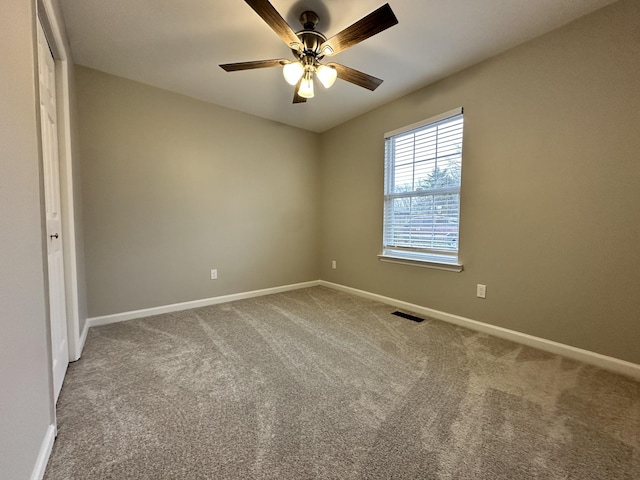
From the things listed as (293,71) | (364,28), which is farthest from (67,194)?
(364,28)

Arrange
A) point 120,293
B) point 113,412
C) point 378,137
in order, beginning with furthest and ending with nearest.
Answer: point 378,137
point 120,293
point 113,412

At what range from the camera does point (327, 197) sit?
13.6ft

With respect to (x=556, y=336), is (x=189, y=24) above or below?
above

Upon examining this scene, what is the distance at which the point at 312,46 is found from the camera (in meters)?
1.90

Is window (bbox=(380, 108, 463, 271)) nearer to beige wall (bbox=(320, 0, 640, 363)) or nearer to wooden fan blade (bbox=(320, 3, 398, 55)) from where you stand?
beige wall (bbox=(320, 0, 640, 363))

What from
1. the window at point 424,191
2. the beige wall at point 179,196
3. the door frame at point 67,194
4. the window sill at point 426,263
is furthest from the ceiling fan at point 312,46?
the window sill at point 426,263

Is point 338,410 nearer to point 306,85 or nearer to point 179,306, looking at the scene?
point 306,85

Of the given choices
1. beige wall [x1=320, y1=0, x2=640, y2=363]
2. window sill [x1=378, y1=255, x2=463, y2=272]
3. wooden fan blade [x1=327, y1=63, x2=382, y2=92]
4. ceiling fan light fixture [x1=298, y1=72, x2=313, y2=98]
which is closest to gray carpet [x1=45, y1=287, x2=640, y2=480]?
beige wall [x1=320, y1=0, x2=640, y2=363]

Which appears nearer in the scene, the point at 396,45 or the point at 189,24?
the point at 189,24

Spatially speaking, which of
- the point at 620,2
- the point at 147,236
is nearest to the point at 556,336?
the point at 620,2

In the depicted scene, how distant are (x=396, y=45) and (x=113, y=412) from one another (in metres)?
3.14

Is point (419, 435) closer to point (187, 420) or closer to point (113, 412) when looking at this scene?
point (187, 420)

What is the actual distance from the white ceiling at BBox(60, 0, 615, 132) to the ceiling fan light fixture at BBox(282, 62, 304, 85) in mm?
359

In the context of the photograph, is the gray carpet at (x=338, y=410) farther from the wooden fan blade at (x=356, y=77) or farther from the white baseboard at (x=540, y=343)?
the wooden fan blade at (x=356, y=77)
